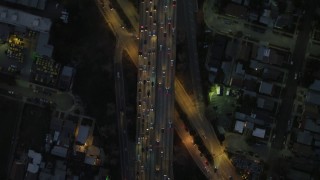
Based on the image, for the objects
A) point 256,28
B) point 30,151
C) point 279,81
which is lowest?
point 30,151

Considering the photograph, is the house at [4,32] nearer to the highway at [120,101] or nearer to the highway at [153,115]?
the highway at [120,101]

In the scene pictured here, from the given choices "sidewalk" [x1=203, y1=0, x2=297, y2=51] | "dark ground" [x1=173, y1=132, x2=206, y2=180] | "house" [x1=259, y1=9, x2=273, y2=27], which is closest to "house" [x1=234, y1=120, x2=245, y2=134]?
"dark ground" [x1=173, y1=132, x2=206, y2=180]

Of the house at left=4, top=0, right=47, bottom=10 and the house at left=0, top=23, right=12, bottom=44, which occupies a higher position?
the house at left=4, top=0, right=47, bottom=10

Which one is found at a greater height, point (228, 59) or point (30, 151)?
point (228, 59)

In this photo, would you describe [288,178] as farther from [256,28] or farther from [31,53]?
[31,53]

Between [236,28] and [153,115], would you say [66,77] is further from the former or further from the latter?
[236,28]

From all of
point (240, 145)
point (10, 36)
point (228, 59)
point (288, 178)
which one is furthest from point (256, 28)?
point (10, 36)

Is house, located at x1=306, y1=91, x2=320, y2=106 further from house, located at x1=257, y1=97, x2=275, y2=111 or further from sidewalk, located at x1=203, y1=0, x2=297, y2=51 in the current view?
sidewalk, located at x1=203, y1=0, x2=297, y2=51

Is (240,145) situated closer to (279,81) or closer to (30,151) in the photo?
(279,81)
